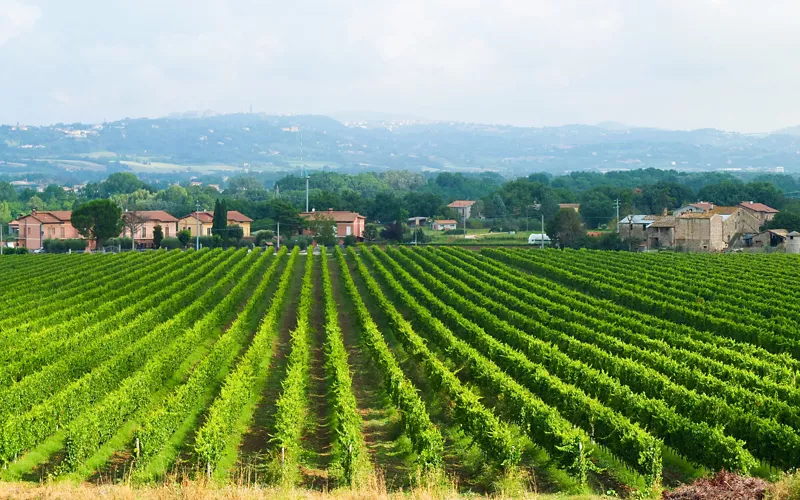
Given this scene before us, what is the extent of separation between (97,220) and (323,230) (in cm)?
2622

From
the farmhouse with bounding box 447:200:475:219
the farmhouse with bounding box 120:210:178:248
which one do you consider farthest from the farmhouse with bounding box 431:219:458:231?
the farmhouse with bounding box 120:210:178:248

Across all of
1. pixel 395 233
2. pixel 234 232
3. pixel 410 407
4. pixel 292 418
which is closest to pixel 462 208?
pixel 395 233

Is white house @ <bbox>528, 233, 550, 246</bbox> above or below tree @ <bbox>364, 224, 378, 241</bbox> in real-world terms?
below

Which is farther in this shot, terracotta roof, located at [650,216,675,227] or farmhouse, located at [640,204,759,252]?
terracotta roof, located at [650,216,675,227]

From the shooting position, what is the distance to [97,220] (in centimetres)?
9819

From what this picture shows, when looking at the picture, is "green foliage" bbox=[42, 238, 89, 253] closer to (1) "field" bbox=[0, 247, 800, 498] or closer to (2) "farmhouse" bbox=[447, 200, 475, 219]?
(1) "field" bbox=[0, 247, 800, 498]

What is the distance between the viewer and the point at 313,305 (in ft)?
157

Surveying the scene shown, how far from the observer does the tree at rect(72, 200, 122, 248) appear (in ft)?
320

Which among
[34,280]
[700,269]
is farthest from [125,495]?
[700,269]

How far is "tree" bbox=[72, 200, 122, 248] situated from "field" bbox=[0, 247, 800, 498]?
5304cm

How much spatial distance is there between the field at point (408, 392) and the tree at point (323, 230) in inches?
1998

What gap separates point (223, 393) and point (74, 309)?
19.4m

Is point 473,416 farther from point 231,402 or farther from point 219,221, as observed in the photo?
point 219,221

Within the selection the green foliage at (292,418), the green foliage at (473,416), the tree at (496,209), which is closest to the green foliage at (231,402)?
the green foliage at (292,418)
